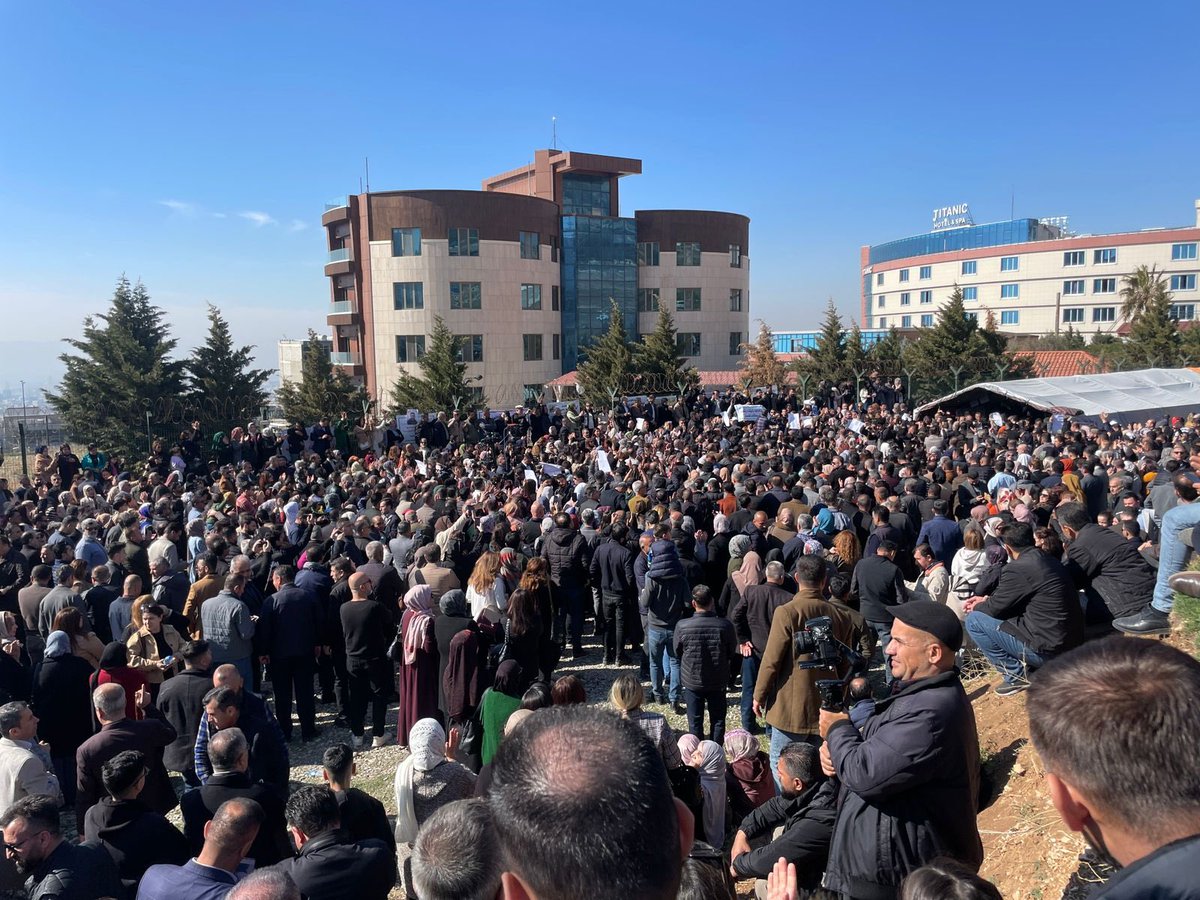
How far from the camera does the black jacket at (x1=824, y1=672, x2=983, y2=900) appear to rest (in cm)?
301

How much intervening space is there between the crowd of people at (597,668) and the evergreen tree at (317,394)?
67.4ft

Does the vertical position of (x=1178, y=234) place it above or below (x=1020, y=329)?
above

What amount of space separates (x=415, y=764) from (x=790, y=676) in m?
2.72

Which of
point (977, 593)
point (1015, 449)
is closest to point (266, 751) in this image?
point (977, 593)

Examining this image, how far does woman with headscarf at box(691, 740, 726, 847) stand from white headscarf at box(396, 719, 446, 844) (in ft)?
5.11

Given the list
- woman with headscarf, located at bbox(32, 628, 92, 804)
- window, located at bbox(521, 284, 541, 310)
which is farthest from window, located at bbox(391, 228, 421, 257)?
woman with headscarf, located at bbox(32, 628, 92, 804)

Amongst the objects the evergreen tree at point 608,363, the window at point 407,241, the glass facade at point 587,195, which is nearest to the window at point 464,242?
the window at point 407,241

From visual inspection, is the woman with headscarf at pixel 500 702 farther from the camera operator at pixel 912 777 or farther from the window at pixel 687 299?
the window at pixel 687 299

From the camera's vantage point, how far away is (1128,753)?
1.61 meters

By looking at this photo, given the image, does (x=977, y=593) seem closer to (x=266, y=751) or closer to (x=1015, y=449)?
(x=266, y=751)

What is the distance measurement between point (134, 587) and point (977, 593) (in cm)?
754

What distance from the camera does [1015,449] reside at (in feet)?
51.8

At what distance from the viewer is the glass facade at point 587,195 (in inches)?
2335

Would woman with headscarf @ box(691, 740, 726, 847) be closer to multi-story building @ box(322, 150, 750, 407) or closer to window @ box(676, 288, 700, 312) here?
multi-story building @ box(322, 150, 750, 407)
